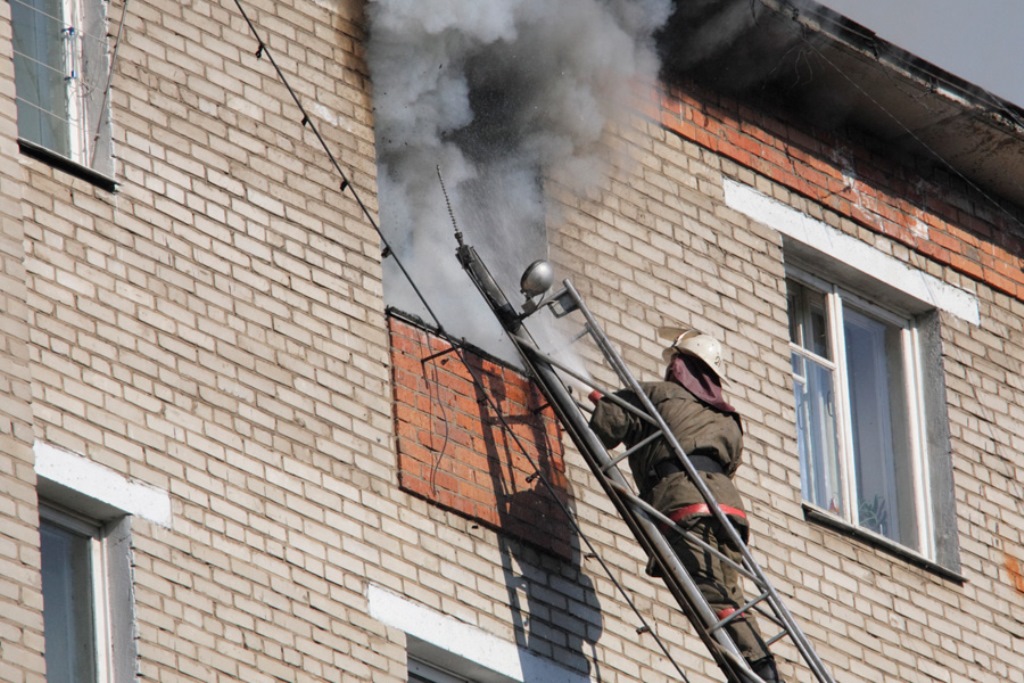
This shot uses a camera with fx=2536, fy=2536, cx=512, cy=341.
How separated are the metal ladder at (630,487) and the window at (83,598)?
7.66ft

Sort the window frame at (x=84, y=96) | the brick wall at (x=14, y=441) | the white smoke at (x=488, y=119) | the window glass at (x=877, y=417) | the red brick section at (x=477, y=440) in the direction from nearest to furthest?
the brick wall at (x=14, y=441)
the window frame at (x=84, y=96)
the red brick section at (x=477, y=440)
the white smoke at (x=488, y=119)
the window glass at (x=877, y=417)

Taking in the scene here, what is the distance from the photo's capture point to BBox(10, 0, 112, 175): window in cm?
1030

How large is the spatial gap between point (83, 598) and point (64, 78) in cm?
228

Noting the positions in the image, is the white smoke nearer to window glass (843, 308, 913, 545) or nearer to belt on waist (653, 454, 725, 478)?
belt on waist (653, 454, 725, 478)

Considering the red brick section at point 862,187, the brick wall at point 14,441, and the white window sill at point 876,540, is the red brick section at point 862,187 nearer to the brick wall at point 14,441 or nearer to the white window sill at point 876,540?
the white window sill at point 876,540

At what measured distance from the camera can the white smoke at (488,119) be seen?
12.1 metres

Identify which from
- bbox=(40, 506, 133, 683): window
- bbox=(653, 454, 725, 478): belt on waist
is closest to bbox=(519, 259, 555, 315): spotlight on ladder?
bbox=(653, 454, 725, 478): belt on waist

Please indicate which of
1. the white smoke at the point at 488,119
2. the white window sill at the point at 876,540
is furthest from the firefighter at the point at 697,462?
the white window sill at the point at 876,540

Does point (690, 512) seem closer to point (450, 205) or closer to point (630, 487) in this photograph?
point (630, 487)

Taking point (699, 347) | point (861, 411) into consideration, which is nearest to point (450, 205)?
point (699, 347)

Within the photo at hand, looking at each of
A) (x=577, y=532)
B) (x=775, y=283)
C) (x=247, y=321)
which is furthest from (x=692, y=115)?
(x=247, y=321)

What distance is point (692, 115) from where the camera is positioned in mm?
13164

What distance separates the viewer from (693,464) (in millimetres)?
11258

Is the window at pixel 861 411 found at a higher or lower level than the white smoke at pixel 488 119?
lower
